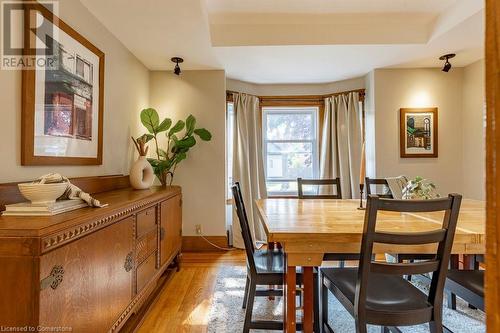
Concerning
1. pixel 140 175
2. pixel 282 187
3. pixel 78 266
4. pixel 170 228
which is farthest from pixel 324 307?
pixel 282 187

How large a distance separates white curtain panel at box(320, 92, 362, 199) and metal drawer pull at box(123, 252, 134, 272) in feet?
9.74

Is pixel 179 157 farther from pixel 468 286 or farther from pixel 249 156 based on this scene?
pixel 468 286

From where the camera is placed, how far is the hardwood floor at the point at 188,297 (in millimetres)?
2008

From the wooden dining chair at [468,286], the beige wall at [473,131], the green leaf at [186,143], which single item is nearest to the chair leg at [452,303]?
the wooden dining chair at [468,286]

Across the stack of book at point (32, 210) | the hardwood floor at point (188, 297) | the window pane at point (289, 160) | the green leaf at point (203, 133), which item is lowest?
the hardwood floor at point (188, 297)

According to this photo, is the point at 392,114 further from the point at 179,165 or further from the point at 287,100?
the point at 179,165

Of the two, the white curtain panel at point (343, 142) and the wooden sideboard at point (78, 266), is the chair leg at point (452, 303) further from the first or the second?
the wooden sideboard at point (78, 266)

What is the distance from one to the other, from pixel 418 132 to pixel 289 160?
1.81m

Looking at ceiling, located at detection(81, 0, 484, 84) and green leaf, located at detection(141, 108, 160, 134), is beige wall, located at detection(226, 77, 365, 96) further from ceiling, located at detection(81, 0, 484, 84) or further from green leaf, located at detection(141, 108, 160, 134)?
green leaf, located at detection(141, 108, 160, 134)

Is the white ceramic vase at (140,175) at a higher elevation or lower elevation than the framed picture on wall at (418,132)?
lower

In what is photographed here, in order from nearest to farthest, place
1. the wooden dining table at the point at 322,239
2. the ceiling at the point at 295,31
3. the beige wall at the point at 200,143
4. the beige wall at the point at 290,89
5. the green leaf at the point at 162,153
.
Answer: the wooden dining table at the point at 322,239
the ceiling at the point at 295,31
the green leaf at the point at 162,153
the beige wall at the point at 200,143
the beige wall at the point at 290,89

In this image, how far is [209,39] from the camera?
9.23ft

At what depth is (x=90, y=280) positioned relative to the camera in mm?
1374

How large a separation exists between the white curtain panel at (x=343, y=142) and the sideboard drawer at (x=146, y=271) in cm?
269
